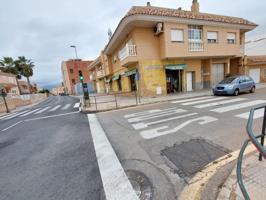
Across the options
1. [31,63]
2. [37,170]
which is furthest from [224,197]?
[31,63]

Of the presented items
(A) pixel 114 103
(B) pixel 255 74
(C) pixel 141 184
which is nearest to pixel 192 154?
(C) pixel 141 184

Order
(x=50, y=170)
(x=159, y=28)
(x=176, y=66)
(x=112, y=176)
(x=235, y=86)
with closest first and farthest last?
(x=112, y=176) → (x=50, y=170) → (x=235, y=86) → (x=159, y=28) → (x=176, y=66)

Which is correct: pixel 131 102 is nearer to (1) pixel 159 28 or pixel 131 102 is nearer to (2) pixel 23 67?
(1) pixel 159 28

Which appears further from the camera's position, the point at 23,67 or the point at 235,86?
the point at 23,67

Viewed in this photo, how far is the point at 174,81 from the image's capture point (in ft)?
56.8

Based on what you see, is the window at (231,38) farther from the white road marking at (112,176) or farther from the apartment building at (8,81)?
the apartment building at (8,81)

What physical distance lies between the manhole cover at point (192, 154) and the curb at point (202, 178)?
12cm

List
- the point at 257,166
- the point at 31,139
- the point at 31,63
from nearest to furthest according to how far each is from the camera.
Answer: the point at 257,166 → the point at 31,139 → the point at 31,63

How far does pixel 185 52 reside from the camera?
48.1 ft

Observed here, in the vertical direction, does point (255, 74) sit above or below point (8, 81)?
below

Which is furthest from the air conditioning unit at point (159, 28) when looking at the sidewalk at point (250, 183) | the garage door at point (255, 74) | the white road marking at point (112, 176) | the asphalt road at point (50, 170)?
the garage door at point (255, 74)

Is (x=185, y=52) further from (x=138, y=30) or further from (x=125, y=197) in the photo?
(x=125, y=197)

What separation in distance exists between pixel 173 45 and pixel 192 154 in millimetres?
12862

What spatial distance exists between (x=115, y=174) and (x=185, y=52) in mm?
14508
